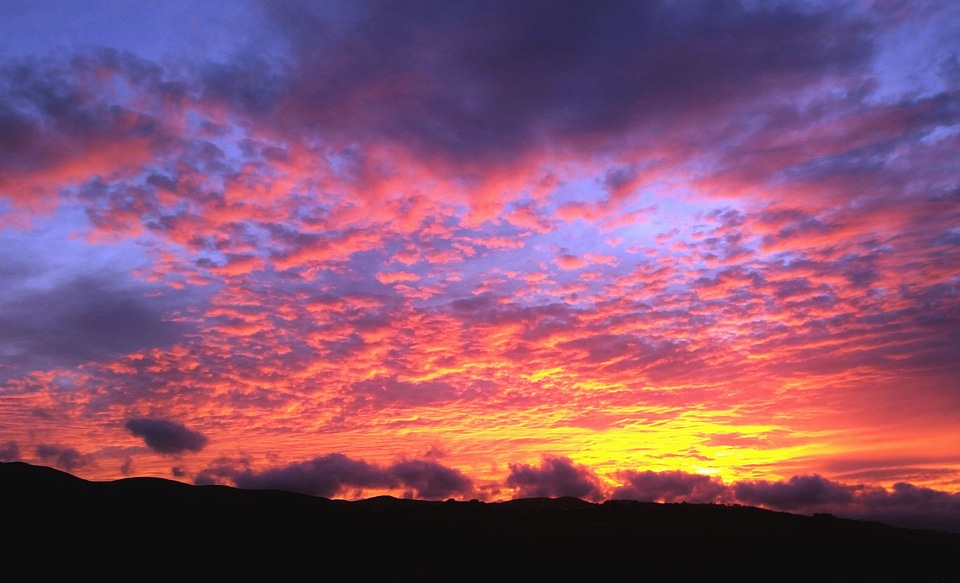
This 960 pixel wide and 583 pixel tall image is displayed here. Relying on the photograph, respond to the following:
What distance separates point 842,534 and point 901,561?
53.6 feet

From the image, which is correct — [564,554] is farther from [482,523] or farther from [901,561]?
[901,561]

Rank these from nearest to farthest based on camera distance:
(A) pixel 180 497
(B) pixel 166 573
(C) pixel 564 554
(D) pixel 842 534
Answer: (B) pixel 166 573 < (C) pixel 564 554 < (A) pixel 180 497 < (D) pixel 842 534

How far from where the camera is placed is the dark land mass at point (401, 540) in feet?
276

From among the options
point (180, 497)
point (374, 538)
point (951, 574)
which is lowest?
point (951, 574)

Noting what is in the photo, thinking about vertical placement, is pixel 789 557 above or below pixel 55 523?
below

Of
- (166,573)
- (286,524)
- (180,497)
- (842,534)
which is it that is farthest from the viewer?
(842,534)

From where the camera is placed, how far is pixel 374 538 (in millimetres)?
107562

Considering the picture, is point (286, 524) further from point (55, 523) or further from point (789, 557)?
point (789, 557)

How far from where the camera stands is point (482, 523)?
427ft

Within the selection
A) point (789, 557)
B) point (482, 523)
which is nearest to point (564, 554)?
point (482, 523)

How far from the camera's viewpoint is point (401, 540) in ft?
355

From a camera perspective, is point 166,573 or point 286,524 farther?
point 286,524

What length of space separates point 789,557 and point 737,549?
344 inches

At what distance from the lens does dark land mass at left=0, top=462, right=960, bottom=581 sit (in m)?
84.2
